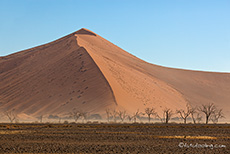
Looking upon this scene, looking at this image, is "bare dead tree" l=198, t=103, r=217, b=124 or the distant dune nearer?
"bare dead tree" l=198, t=103, r=217, b=124

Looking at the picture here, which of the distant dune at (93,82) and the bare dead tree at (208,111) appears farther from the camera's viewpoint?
the distant dune at (93,82)

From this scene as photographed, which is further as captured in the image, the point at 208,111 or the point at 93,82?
the point at 208,111

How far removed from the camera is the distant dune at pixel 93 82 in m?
94.8

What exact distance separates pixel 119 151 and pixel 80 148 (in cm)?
252

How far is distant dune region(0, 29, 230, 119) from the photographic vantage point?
311 ft

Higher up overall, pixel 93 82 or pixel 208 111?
pixel 93 82

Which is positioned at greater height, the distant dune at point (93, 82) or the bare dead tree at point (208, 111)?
the distant dune at point (93, 82)

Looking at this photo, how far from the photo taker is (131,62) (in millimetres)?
129500

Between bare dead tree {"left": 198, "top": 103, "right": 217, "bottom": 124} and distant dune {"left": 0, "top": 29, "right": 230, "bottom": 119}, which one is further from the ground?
distant dune {"left": 0, "top": 29, "right": 230, "bottom": 119}

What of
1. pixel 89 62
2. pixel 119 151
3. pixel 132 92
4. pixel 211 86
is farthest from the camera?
pixel 211 86

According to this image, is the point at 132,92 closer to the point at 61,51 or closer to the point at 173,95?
the point at 173,95

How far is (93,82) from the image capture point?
100938 mm

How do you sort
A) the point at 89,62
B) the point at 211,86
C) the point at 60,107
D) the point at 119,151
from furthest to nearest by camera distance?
1. the point at 211,86
2. the point at 89,62
3. the point at 60,107
4. the point at 119,151

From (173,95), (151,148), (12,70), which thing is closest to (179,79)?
(173,95)
